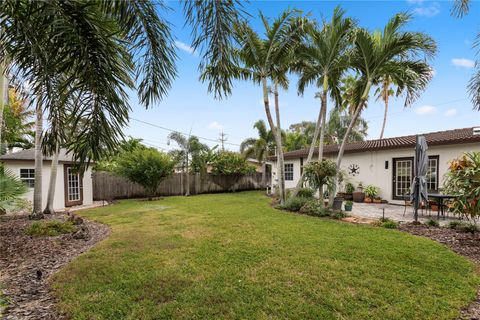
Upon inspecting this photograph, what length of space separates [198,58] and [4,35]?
6.95 feet

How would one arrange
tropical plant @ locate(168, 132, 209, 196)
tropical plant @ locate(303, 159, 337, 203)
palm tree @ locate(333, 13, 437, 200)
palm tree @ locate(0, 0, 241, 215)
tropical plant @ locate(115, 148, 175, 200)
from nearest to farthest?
palm tree @ locate(0, 0, 241, 215)
palm tree @ locate(333, 13, 437, 200)
tropical plant @ locate(303, 159, 337, 203)
tropical plant @ locate(115, 148, 175, 200)
tropical plant @ locate(168, 132, 209, 196)

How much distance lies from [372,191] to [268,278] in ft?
34.1

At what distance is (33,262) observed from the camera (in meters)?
4.32

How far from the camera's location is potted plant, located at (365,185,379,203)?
12016 millimetres

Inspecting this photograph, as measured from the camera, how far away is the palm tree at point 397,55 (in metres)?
7.91

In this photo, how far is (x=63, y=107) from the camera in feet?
10.0

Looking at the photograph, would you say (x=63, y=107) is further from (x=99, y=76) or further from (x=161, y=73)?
(x=161, y=73)

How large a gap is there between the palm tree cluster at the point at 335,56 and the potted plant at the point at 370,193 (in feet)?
13.0

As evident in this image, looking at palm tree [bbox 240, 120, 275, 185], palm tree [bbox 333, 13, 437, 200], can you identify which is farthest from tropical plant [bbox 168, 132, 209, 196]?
palm tree [bbox 333, 13, 437, 200]

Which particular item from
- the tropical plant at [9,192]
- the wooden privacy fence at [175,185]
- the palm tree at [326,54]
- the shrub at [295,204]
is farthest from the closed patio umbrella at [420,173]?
the wooden privacy fence at [175,185]

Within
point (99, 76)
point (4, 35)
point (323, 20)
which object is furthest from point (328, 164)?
point (4, 35)

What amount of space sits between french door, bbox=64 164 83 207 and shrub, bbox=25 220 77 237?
6.86 m

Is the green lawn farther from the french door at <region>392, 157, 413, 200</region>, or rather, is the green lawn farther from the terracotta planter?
the terracotta planter

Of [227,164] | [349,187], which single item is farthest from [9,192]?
[227,164]
